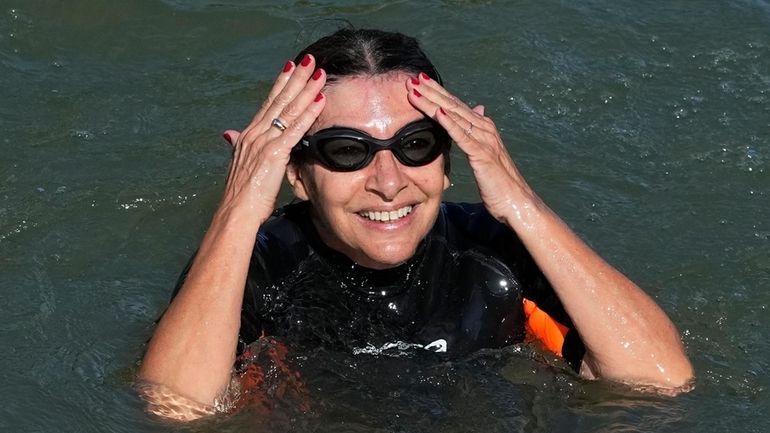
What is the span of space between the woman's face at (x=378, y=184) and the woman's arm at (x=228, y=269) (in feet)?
Answer: 0.43

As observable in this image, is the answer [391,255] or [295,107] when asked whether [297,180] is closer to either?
[295,107]

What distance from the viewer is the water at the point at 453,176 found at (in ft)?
18.4

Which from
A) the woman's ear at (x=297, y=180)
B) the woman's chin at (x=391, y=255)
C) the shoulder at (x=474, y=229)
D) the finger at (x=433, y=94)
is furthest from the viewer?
the shoulder at (x=474, y=229)

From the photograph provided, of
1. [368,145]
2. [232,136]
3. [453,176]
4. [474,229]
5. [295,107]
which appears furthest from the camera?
[453,176]

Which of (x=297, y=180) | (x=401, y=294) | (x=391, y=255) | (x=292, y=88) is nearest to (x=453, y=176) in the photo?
(x=401, y=294)

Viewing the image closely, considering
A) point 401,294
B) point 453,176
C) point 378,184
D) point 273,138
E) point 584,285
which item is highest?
point 273,138

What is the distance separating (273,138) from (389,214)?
0.55 m

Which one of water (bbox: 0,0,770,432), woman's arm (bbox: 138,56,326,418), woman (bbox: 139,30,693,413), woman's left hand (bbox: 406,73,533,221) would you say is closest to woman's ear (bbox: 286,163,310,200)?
woman (bbox: 139,30,693,413)

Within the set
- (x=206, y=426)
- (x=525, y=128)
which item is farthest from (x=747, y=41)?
(x=206, y=426)

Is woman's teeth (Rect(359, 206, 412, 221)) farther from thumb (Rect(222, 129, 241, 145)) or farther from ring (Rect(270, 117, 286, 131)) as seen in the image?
thumb (Rect(222, 129, 241, 145))

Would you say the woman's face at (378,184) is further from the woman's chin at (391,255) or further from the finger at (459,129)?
the finger at (459,129)

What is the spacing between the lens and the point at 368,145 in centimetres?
504

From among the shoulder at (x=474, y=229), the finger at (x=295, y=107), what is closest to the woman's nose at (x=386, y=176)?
the finger at (x=295, y=107)

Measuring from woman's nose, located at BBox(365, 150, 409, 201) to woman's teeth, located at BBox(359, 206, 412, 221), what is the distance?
8 cm
